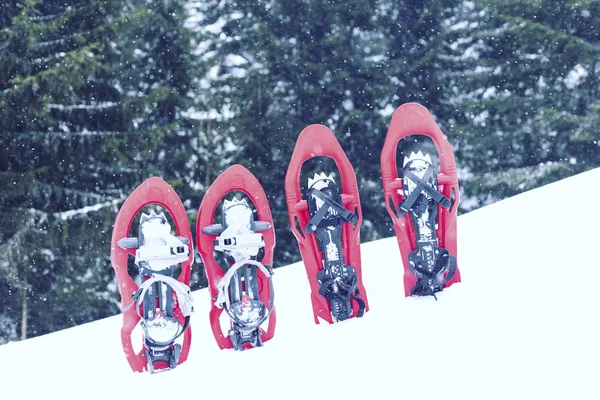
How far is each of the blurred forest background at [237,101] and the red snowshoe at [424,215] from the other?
5.52 m

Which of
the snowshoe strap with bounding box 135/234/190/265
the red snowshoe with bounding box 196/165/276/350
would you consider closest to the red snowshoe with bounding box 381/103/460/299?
the red snowshoe with bounding box 196/165/276/350

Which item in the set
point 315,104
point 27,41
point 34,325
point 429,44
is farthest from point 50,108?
point 429,44

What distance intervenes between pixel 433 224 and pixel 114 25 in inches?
264

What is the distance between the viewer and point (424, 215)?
12.3 feet

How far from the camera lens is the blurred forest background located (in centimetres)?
870

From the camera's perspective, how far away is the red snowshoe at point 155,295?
10.7 feet

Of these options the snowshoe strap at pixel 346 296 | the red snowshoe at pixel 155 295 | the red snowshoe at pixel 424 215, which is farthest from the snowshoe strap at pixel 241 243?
the red snowshoe at pixel 424 215

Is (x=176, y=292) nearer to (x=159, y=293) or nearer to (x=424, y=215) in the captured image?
(x=159, y=293)

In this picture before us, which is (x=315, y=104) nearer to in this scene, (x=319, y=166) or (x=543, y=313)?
(x=319, y=166)

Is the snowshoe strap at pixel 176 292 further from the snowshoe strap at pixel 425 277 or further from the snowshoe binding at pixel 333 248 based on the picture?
the snowshoe strap at pixel 425 277

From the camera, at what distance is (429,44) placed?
33.1 feet

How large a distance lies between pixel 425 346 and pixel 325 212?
105 centimetres

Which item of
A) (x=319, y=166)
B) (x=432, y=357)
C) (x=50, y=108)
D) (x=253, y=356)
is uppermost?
(x=50, y=108)

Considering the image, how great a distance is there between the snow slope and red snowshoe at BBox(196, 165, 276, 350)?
0.11 metres
